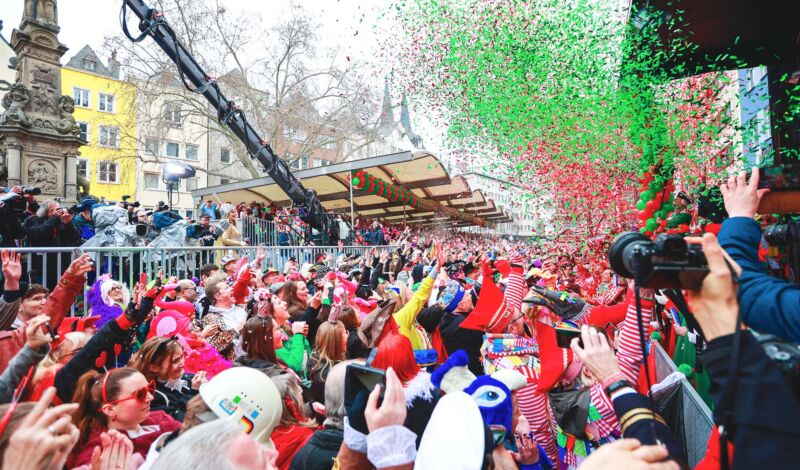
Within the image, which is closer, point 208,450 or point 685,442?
point 208,450

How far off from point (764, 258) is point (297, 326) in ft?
11.8

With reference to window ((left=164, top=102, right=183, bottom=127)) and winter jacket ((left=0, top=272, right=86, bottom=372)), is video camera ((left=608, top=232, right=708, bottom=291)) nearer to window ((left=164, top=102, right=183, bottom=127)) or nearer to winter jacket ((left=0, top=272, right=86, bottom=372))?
winter jacket ((left=0, top=272, right=86, bottom=372))

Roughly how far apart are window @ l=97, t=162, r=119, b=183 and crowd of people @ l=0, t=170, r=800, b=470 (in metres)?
32.6

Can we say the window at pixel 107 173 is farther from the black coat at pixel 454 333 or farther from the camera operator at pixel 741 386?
the camera operator at pixel 741 386

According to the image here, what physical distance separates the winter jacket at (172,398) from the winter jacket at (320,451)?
1110 mm

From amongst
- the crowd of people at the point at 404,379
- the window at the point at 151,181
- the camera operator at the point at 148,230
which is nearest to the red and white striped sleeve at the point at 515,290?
the crowd of people at the point at 404,379

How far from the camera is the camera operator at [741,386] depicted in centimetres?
97

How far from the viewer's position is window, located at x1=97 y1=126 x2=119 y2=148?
92.5ft

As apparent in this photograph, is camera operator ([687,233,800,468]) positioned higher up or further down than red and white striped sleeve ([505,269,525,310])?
higher up

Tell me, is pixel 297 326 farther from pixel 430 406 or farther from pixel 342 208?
pixel 342 208

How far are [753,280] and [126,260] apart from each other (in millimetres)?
6089

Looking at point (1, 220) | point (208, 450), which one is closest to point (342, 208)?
point (1, 220)

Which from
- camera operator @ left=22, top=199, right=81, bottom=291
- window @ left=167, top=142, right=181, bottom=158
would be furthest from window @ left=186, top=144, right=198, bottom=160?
camera operator @ left=22, top=199, right=81, bottom=291

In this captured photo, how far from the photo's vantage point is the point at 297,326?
162 inches
